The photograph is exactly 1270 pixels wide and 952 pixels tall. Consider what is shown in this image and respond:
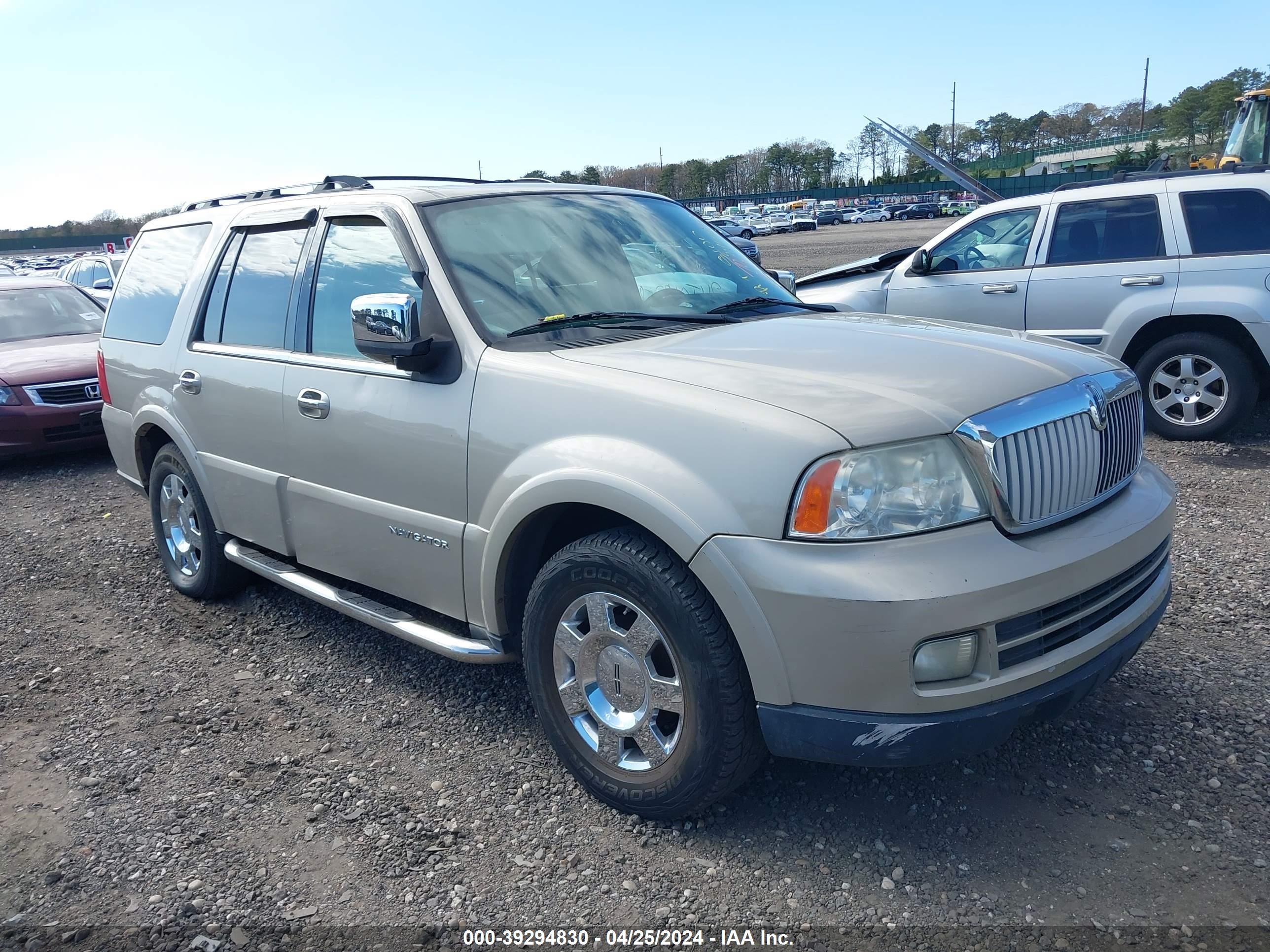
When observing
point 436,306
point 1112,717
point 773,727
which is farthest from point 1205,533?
point 436,306

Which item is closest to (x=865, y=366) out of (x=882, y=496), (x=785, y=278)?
(x=882, y=496)

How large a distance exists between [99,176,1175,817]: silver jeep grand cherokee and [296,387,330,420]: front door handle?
19 millimetres

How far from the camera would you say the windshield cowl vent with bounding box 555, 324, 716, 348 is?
128 inches

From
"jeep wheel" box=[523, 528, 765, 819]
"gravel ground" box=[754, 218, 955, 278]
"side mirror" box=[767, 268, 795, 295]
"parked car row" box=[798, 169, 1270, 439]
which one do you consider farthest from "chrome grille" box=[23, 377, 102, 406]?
"gravel ground" box=[754, 218, 955, 278]

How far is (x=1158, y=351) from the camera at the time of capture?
724 centimetres

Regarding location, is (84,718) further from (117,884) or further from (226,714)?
(117,884)

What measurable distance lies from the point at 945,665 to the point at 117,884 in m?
2.45

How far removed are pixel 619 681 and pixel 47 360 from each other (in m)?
8.19

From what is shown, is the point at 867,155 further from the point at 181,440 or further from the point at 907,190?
the point at 181,440

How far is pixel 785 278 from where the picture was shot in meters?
4.70

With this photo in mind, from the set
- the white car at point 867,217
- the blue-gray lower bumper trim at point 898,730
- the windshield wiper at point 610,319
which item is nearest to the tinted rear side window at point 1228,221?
the windshield wiper at point 610,319

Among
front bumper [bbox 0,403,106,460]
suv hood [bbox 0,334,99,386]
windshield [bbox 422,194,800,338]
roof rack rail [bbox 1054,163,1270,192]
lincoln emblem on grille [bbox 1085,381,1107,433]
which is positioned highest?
roof rack rail [bbox 1054,163,1270,192]

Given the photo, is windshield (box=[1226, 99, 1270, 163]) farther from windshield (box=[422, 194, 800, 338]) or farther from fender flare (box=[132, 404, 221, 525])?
fender flare (box=[132, 404, 221, 525])

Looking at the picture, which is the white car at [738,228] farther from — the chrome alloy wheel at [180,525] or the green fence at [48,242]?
the green fence at [48,242]
